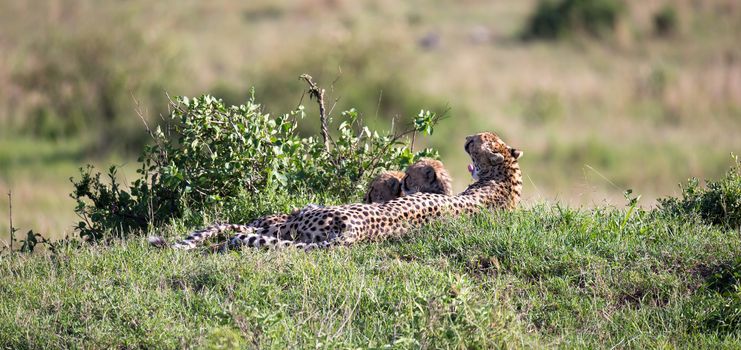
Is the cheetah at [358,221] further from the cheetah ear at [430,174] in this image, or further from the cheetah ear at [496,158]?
the cheetah ear at [430,174]

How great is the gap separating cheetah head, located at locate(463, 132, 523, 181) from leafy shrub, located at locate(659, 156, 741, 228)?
120cm

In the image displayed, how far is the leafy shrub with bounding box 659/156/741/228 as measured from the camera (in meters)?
6.77

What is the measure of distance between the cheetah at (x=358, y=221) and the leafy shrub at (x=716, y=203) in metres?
1.22

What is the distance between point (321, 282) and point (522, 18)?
83.1 feet

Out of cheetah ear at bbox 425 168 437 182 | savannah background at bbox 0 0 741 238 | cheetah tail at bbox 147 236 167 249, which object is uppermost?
savannah background at bbox 0 0 741 238

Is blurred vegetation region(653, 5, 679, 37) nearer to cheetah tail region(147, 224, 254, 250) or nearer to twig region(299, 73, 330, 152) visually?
twig region(299, 73, 330, 152)

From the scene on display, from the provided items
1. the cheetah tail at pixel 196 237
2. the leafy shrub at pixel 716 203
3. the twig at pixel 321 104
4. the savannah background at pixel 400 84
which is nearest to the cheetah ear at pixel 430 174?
the twig at pixel 321 104

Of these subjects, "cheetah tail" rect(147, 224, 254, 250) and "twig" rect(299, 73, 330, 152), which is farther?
"twig" rect(299, 73, 330, 152)

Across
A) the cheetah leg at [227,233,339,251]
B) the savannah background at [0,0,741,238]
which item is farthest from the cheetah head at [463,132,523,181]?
the savannah background at [0,0,741,238]

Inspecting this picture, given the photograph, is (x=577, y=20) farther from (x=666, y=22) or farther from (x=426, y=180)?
(x=426, y=180)

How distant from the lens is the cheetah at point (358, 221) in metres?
6.38

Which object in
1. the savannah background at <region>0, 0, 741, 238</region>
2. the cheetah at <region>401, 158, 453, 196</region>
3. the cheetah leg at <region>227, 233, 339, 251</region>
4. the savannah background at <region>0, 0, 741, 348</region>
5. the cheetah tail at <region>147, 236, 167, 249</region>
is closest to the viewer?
the savannah background at <region>0, 0, 741, 348</region>

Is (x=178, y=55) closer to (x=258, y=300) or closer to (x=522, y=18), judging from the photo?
(x=522, y=18)

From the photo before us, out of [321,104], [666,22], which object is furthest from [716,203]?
[666,22]
